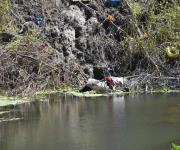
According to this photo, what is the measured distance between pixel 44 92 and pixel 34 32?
285 cm

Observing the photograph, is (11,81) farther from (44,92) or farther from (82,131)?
(82,131)

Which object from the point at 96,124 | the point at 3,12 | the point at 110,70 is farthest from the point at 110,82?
the point at 96,124

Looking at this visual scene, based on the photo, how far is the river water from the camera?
1078 cm

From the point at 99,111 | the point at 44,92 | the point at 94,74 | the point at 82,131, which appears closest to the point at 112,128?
the point at 82,131

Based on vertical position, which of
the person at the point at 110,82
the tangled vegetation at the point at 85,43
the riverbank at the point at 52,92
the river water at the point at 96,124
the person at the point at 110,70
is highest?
the tangled vegetation at the point at 85,43

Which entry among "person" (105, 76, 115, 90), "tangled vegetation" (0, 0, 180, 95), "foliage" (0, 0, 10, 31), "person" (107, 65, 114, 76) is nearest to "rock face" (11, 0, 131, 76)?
"tangled vegetation" (0, 0, 180, 95)

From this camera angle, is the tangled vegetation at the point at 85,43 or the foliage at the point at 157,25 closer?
the tangled vegetation at the point at 85,43

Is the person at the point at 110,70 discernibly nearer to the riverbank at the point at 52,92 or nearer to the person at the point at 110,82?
the person at the point at 110,82

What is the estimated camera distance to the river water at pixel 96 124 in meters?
10.8

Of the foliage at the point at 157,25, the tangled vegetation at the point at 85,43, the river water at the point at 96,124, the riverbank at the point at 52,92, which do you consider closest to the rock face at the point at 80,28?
the tangled vegetation at the point at 85,43

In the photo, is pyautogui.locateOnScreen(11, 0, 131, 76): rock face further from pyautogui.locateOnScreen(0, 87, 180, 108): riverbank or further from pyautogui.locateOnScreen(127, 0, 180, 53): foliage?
pyautogui.locateOnScreen(0, 87, 180, 108): riverbank

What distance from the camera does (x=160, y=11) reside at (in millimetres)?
22484

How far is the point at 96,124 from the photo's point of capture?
12.8 metres

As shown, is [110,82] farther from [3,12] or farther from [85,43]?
[3,12]
